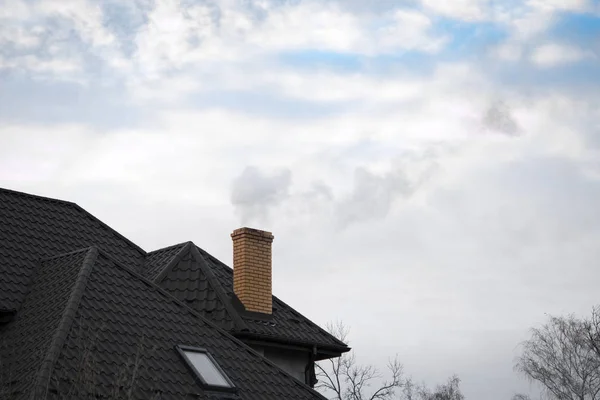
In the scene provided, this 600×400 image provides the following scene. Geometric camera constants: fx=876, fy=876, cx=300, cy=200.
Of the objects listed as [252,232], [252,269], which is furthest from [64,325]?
[252,232]

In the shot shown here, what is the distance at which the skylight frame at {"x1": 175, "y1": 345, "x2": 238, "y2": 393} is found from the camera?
569 inches

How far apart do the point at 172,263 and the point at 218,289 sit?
138 cm

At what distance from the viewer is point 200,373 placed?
14.7 metres

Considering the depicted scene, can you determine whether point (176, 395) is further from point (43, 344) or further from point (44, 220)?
point (44, 220)

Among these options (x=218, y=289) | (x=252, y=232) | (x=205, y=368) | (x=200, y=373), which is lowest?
(x=200, y=373)

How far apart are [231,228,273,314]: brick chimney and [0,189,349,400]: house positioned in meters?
0.03

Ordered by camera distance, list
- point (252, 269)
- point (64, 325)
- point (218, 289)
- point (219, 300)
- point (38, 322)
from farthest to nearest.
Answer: point (252, 269) < point (218, 289) < point (219, 300) < point (38, 322) < point (64, 325)

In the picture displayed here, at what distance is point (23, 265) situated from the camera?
17.5 m

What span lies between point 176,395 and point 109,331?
5.46 ft

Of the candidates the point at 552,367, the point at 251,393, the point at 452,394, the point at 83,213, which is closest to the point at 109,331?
the point at 251,393

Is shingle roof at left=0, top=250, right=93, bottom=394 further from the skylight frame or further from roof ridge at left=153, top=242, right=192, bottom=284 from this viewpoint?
roof ridge at left=153, top=242, right=192, bottom=284

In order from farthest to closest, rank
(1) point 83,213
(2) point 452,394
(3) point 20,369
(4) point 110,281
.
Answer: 1. (2) point 452,394
2. (1) point 83,213
3. (4) point 110,281
4. (3) point 20,369

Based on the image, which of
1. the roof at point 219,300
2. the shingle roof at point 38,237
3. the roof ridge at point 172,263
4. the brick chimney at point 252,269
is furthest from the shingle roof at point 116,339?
the brick chimney at point 252,269

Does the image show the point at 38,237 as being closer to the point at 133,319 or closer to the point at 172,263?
the point at 172,263
